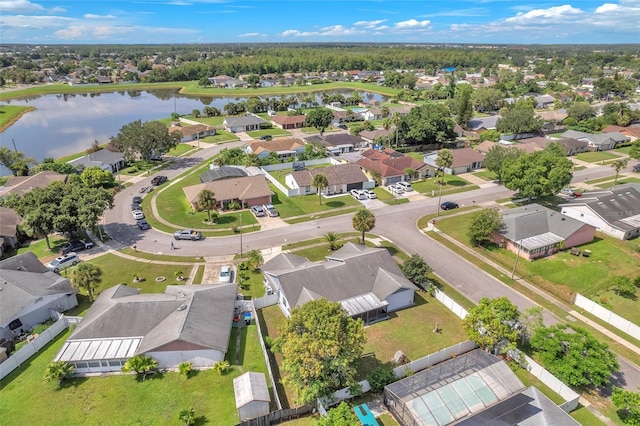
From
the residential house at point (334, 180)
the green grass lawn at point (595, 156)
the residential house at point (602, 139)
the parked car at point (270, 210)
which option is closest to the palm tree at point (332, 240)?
the parked car at point (270, 210)

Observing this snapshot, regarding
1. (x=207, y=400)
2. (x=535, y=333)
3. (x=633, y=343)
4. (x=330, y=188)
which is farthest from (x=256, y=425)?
(x=330, y=188)

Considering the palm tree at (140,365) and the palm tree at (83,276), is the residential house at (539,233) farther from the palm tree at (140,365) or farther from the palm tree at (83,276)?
the palm tree at (83,276)

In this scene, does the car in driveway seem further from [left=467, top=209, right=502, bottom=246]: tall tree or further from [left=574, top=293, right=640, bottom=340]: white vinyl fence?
[left=574, top=293, right=640, bottom=340]: white vinyl fence

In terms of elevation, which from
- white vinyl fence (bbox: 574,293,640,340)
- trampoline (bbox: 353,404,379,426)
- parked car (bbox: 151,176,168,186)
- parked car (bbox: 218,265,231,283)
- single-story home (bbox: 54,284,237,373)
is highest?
parked car (bbox: 151,176,168,186)

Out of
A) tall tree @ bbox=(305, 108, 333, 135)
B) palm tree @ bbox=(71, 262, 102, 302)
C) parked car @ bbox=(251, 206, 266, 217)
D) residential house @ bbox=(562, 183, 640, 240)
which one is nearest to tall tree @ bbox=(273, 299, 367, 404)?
palm tree @ bbox=(71, 262, 102, 302)

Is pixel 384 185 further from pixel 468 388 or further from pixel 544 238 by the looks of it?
pixel 468 388

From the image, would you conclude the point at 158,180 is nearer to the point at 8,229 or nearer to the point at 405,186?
the point at 8,229
